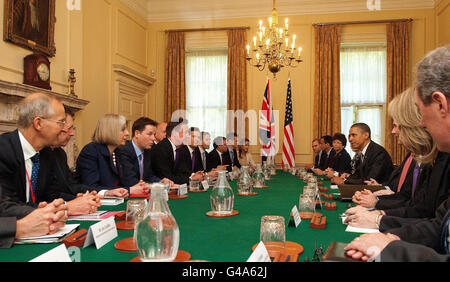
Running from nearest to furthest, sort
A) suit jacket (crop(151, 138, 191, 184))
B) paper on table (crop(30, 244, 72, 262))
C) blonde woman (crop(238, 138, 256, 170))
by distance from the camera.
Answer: paper on table (crop(30, 244, 72, 262)), suit jacket (crop(151, 138, 191, 184)), blonde woman (crop(238, 138, 256, 170))

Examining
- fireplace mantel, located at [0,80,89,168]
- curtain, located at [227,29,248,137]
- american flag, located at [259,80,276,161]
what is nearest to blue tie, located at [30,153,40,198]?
fireplace mantel, located at [0,80,89,168]

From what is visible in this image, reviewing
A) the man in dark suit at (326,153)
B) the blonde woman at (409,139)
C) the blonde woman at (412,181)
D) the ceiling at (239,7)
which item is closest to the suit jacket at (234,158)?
the man in dark suit at (326,153)

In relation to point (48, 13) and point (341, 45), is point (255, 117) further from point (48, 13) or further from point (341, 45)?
point (48, 13)

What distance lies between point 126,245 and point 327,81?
815 cm

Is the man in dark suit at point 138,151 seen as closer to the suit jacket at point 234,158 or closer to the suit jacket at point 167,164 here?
the suit jacket at point 167,164

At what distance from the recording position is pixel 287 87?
903 cm

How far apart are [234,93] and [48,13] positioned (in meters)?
4.63

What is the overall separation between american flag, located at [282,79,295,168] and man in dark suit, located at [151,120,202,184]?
3424mm

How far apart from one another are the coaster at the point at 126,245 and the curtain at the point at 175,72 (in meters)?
8.12

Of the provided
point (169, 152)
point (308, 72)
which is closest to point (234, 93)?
point (308, 72)

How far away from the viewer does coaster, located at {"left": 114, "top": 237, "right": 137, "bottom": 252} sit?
152cm

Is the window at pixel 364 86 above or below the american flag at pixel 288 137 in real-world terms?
above

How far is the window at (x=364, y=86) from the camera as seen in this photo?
899cm

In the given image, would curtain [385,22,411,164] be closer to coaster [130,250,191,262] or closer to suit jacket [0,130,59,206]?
suit jacket [0,130,59,206]
